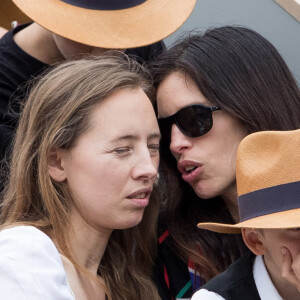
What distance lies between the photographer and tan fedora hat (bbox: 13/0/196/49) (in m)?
2.72

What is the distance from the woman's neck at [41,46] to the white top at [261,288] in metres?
1.27

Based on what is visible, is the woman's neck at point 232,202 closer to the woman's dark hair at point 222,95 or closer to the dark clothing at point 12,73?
the woman's dark hair at point 222,95

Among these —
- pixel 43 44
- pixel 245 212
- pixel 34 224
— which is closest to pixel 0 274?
pixel 34 224

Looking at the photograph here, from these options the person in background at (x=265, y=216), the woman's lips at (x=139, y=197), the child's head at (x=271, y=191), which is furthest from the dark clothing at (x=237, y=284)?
the woman's lips at (x=139, y=197)

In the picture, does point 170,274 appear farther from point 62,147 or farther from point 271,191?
point 271,191

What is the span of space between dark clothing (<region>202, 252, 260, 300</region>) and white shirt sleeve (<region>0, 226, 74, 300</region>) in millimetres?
438

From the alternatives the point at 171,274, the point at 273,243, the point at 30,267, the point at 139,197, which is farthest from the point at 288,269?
the point at 171,274

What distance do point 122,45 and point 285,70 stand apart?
23.9 inches

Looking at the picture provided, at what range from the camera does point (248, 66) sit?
280 centimetres

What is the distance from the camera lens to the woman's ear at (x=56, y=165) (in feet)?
8.38

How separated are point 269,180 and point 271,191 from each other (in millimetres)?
35

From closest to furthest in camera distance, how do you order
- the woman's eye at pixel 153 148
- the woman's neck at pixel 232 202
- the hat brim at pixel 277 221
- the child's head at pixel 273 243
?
the hat brim at pixel 277 221 < the child's head at pixel 273 243 < the woman's eye at pixel 153 148 < the woman's neck at pixel 232 202

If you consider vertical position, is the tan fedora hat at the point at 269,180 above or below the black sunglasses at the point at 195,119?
above

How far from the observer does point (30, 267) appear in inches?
88.2
